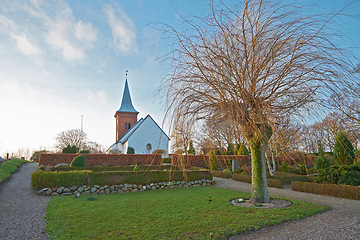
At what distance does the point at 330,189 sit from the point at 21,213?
33.4ft

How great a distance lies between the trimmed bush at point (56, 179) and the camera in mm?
9641

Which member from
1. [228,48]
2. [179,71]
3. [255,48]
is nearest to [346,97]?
[255,48]

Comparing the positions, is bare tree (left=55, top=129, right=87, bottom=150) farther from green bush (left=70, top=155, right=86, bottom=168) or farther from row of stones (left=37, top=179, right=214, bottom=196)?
row of stones (left=37, top=179, right=214, bottom=196)

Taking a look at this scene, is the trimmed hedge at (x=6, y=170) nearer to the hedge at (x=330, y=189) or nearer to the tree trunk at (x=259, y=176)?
the tree trunk at (x=259, y=176)

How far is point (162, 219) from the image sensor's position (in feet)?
16.9

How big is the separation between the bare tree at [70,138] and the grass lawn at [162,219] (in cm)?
3460

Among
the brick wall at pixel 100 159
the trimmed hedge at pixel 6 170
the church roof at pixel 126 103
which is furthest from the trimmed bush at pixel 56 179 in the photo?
the church roof at pixel 126 103

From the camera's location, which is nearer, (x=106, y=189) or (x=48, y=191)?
(x=48, y=191)

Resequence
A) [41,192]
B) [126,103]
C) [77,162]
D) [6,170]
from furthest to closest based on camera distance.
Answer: [126,103] → [77,162] → [6,170] → [41,192]

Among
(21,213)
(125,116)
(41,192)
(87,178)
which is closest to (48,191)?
(41,192)

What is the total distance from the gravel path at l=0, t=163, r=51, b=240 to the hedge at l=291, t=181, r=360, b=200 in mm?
8913

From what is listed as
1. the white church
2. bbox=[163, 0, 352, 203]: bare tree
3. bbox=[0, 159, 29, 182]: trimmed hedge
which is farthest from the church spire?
bbox=[163, 0, 352, 203]: bare tree

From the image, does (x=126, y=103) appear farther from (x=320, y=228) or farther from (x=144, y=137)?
(x=320, y=228)

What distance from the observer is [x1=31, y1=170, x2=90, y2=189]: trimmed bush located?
380 inches
